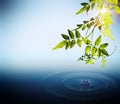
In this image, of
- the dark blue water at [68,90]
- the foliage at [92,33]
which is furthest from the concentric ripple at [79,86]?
the foliage at [92,33]

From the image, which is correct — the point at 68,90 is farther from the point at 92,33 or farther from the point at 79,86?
the point at 92,33

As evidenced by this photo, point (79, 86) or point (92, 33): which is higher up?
point (79, 86)

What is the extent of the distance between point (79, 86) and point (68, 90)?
31 cm

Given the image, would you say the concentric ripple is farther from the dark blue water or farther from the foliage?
the foliage

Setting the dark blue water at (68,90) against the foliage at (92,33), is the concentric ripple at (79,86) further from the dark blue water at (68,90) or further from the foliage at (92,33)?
the foliage at (92,33)

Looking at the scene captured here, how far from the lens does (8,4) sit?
10781mm

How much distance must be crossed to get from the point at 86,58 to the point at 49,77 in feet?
23.7

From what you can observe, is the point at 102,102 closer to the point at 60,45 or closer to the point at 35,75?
the point at 35,75

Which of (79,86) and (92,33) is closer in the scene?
(92,33)

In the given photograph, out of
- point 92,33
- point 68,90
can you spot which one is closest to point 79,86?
point 68,90

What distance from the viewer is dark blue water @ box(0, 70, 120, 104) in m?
7.65

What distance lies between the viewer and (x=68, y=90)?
772 centimetres

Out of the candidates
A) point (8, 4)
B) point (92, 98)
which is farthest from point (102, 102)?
point (8, 4)

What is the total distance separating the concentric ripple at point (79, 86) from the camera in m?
7.68
